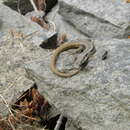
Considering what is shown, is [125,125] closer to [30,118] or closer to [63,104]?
[63,104]

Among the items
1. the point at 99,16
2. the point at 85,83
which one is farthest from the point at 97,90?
the point at 99,16

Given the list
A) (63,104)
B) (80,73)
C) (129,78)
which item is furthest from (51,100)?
(129,78)

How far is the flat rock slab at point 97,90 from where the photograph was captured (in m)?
3.91

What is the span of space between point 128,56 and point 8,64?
6.53 feet

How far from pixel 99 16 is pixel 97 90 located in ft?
7.36

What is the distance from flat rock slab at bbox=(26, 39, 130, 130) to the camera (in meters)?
3.91

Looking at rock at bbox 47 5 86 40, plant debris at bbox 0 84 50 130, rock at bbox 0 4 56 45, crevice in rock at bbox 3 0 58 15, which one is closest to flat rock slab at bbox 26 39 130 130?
plant debris at bbox 0 84 50 130

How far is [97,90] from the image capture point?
407 centimetres

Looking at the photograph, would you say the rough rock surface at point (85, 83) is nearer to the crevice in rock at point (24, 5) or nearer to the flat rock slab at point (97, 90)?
the flat rock slab at point (97, 90)

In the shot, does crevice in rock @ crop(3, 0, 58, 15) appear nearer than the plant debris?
No

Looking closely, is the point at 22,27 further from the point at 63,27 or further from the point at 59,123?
the point at 59,123

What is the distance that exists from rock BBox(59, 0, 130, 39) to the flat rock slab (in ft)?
3.51

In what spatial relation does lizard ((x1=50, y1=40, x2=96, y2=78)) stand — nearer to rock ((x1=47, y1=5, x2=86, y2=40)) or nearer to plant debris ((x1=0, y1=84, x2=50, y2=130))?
plant debris ((x1=0, y1=84, x2=50, y2=130))

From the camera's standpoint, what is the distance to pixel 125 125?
3.85 metres
